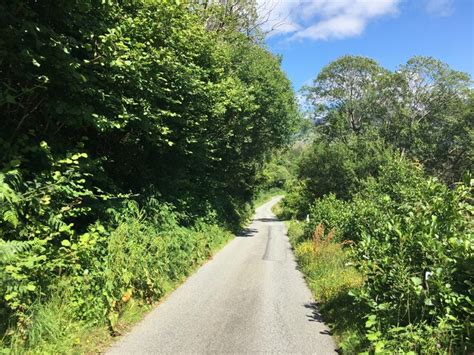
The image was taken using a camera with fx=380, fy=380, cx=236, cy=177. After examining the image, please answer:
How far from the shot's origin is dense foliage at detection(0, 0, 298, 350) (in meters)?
5.38

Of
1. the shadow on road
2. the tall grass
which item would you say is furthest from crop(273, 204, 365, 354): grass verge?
the shadow on road

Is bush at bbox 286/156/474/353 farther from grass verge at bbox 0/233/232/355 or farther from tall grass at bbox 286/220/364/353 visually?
grass verge at bbox 0/233/232/355

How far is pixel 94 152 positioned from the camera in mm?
9320

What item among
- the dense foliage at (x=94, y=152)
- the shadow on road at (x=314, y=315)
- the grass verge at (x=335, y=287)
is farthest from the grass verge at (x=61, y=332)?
the grass verge at (x=335, y=287)

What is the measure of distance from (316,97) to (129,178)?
29.5 meters

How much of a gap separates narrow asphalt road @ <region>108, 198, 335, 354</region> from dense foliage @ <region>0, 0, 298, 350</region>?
2.17 feet

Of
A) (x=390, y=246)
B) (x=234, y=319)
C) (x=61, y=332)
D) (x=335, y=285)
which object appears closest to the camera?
(x=61, y=332)

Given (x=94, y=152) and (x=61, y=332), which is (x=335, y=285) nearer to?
(x=61, y=332)

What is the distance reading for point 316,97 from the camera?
3738 centimetres

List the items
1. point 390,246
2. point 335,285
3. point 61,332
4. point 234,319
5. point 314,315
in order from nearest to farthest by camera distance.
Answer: point 61,332 < point 390,246 < point 234,319 < point 314,315 < point 335,285

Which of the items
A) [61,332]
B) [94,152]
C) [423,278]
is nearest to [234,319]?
[61,332]

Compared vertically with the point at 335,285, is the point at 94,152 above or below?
above

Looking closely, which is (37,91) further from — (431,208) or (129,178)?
(431,208)

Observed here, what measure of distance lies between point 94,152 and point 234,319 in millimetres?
5188
